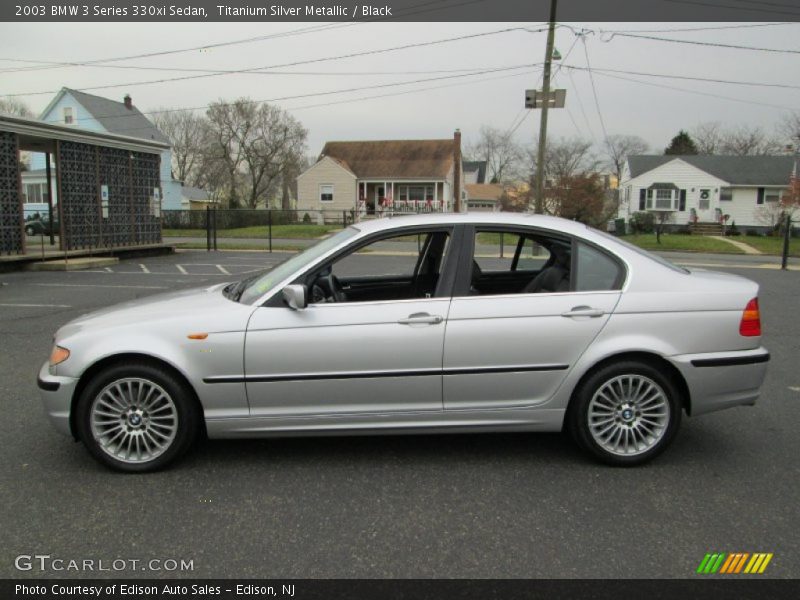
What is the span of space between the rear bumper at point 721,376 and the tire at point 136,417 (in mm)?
3047

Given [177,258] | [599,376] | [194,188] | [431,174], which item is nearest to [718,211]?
[431,174]

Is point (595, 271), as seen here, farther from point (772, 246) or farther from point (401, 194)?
point (401, 194)

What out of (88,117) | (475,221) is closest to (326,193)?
(88,117)

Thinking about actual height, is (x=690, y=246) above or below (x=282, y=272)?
below

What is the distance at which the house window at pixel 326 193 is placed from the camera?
167ft

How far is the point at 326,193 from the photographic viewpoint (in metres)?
51.0

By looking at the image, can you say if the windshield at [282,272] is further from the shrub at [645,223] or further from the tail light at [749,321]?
the shrub at [645,223]

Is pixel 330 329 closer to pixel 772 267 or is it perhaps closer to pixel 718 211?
pixel 772 267

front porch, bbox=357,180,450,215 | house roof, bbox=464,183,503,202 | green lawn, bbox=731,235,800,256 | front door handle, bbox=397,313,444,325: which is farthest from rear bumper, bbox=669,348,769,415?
house roof, bbox=464,183,503,202

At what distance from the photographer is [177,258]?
827 inches

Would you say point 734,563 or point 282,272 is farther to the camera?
point 282,272

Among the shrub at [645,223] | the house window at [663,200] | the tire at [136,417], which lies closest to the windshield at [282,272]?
the tire at [136,417]

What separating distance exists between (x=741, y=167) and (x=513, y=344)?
156 feet
